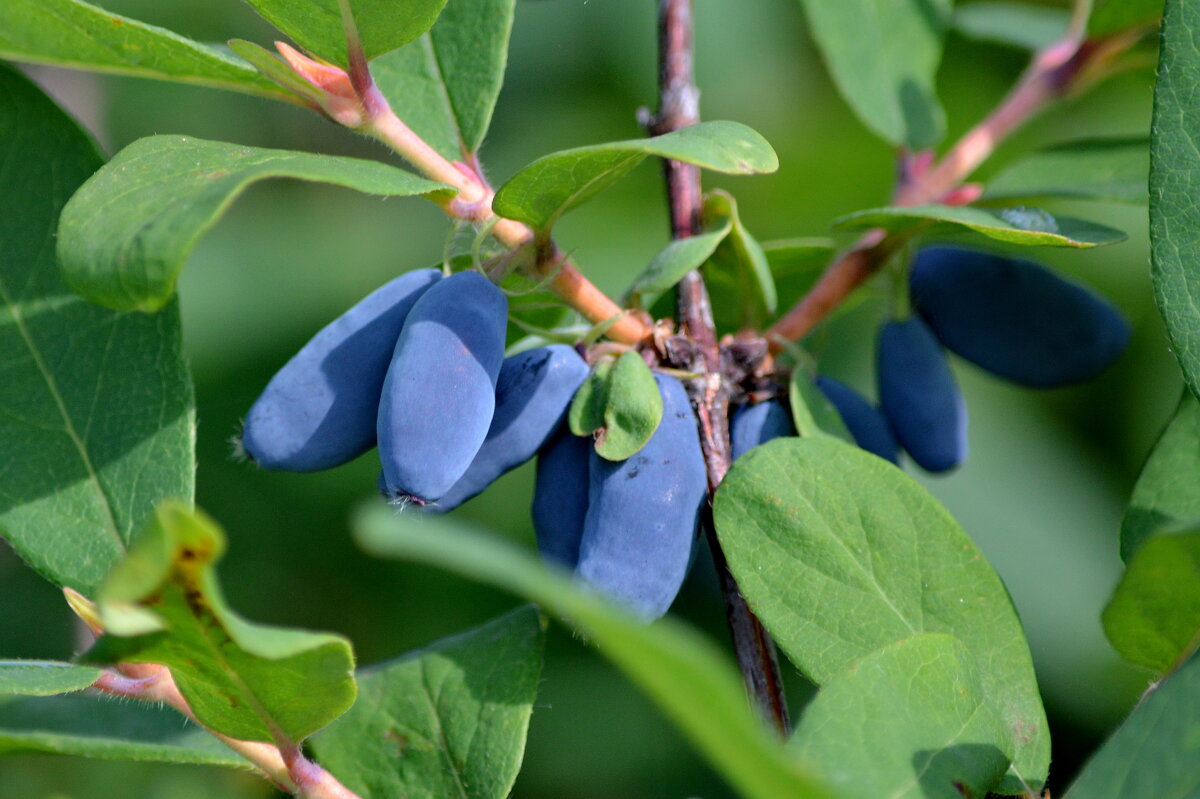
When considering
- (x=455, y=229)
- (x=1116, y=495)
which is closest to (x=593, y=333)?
(x=455, y=229)

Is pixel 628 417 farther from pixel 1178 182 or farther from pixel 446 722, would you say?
pixel 1178 182

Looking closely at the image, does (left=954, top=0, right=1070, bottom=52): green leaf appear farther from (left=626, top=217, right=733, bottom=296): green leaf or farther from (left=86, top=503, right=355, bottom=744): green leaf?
(left=86, top=503, right=355, bottom=744): green leaf

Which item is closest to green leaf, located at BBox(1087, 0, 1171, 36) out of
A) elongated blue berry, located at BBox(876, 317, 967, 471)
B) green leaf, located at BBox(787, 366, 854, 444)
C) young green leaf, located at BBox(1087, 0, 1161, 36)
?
young green leaf, located at BBox(1087, 0, 1161, 36)

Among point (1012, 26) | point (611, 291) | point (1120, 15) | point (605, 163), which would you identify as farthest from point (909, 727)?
point (611, 291)

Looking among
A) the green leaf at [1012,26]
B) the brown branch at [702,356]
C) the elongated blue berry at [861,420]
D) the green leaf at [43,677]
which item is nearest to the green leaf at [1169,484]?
the elongated blue berry at [861,420]

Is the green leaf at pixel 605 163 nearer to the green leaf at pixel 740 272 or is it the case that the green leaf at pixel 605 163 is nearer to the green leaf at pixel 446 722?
the green leaf at pixel 740 272
